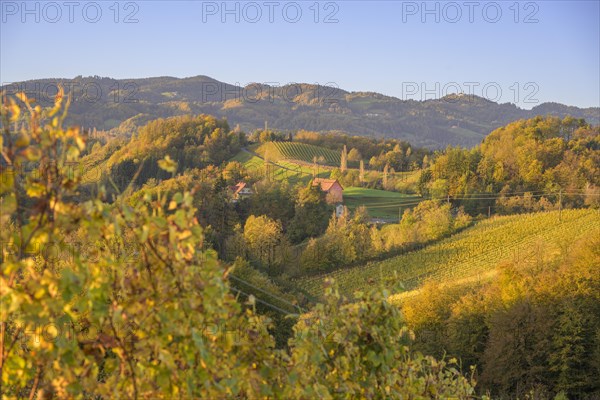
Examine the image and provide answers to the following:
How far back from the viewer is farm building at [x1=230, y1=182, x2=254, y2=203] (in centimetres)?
4815

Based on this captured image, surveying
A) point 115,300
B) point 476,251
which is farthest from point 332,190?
point 115,300

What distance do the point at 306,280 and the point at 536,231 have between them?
48.9 feet

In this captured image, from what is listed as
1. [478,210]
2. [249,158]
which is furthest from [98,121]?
[478,210]

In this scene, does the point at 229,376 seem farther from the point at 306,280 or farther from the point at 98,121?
the point at 98,121

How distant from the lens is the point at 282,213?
1877 inches

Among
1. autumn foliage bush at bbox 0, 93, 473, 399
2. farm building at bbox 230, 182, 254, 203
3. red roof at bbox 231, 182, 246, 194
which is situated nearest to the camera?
autumn foliage bush at bbox 0, 93, 473, 399

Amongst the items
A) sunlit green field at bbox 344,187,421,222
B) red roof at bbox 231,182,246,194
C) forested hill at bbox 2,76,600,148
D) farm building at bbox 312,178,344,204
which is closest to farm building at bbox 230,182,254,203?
red roof at bbox 231,182,246,194

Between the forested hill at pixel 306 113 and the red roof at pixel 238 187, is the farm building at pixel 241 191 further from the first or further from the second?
the forested hill at pixel 306 113

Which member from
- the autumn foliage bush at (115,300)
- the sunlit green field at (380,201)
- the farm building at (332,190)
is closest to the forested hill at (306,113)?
the sunlit green field at (380,201)

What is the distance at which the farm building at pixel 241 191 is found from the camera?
48147mm

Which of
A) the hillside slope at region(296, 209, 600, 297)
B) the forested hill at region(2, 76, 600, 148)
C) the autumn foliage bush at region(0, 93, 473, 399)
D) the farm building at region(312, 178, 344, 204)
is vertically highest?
the forested hill at region(2, 76, 600, 148)

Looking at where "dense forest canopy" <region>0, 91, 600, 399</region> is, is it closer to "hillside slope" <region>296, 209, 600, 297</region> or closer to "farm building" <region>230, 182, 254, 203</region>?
"hillside slope" <region>296, 209, 600, 297</region>

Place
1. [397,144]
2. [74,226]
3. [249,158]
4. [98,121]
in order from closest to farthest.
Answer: [74,226]
[249,158]
[397,144]
[98,121]

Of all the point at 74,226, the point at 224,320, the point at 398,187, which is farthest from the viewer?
the point at 398,187
